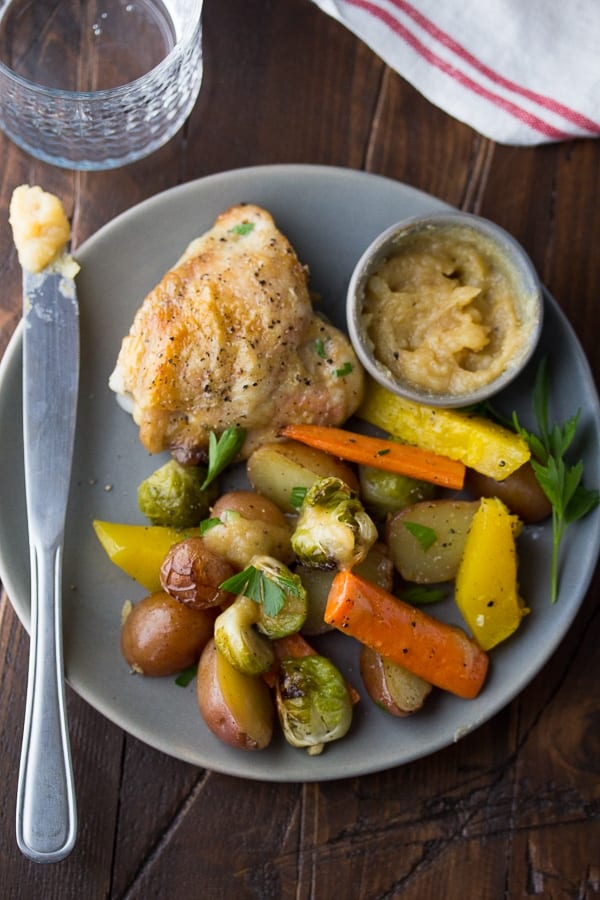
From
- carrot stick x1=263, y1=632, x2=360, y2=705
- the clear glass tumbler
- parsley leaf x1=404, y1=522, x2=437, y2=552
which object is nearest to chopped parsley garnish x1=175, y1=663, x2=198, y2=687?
carrot stick x1=263, y1=632, x2=360, y2=705

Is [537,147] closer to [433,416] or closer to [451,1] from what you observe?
[451,1]

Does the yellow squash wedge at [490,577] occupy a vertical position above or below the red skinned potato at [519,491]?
below

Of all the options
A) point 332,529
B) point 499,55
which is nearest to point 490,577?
point 332,529

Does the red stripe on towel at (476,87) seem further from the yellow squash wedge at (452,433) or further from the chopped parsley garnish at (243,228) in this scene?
the yellow squash wedge at (452,433)

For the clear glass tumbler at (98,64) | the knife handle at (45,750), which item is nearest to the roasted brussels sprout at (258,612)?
the knife handle at (45,750)

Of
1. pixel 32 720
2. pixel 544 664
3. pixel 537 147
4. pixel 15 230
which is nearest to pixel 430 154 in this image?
pixel 537 147

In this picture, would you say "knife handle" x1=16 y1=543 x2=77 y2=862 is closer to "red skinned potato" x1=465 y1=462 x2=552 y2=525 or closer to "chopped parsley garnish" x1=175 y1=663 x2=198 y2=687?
"chopped parsley garnish" x1=175 y1=663 x2=198 y2=687
